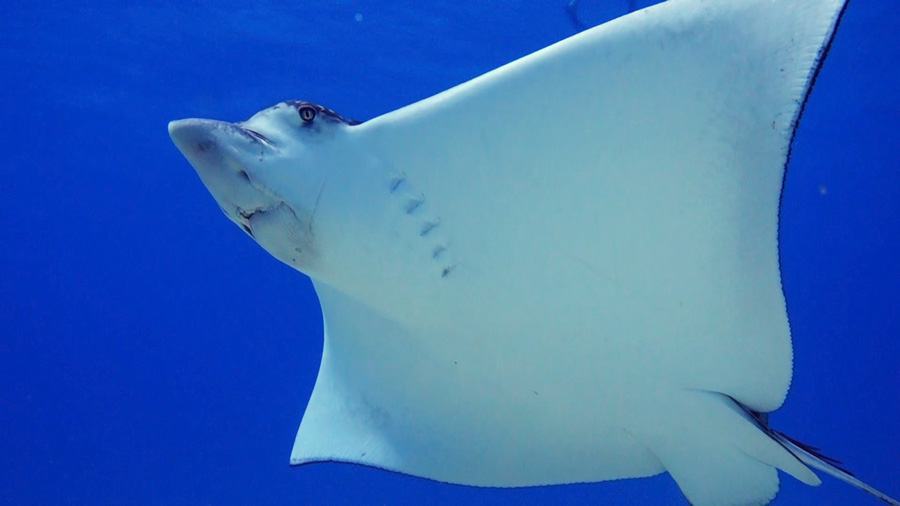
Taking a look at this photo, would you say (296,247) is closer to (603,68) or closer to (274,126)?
(274,126)

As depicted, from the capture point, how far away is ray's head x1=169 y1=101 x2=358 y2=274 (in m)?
1.65

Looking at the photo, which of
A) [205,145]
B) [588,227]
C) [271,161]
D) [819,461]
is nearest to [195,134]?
[205,145]

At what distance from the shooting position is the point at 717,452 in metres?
2.02

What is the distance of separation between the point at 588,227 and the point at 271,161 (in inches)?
35.4

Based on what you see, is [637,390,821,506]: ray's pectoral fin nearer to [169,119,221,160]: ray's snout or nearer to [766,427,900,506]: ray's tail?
[766,427,900,506]: ray's tail

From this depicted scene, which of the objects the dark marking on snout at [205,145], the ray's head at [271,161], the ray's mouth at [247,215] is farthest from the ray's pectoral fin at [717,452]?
the dark marking on snout at [205,145]

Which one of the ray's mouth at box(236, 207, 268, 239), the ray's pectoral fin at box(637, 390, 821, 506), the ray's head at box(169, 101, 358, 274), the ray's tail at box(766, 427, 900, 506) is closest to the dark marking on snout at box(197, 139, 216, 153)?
the ray's head at box(169, 101, 358, 274)

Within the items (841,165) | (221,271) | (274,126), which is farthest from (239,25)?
(221,271)

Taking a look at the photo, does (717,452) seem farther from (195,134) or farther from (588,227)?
(195,134)

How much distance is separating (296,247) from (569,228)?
2.61 ft

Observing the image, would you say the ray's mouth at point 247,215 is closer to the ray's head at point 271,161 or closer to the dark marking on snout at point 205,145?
the ray's head at point 271,161

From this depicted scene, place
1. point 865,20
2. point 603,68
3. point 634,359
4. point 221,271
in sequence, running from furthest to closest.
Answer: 1. point 221,271
2. point 865,20
3. point 634,359
4. point 603,68

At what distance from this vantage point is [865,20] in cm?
1012

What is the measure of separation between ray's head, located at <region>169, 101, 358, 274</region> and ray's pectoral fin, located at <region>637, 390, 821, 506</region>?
1278 millimetres
